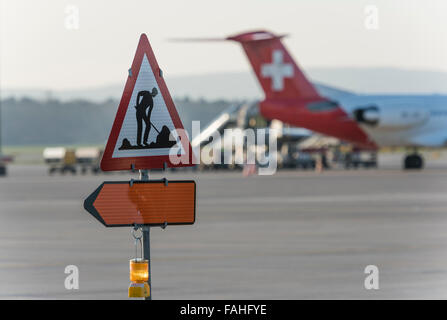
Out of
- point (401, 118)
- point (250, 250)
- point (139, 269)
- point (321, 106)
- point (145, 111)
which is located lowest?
point (250, 250)

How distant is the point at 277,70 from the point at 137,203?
53202 mm

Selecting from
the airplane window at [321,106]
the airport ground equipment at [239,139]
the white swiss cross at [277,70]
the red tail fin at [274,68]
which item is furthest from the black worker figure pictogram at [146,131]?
the airport ground equipment at [239,139]

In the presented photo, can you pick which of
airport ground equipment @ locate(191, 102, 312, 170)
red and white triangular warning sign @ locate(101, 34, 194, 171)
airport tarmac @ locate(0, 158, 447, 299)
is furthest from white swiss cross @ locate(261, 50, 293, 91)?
red and white triangular warning sign @ locate(101, 34, 194, 171)

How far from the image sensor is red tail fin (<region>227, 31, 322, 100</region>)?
61656mm

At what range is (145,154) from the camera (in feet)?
32.1

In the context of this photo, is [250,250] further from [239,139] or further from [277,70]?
[239,139]

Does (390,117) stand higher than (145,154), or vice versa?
(390,117)

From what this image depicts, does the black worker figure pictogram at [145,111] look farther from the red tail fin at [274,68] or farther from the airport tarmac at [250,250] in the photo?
the red tail fin at [274,68]

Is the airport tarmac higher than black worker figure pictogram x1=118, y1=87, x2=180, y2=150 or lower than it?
lower

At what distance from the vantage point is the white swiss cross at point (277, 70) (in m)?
61.8

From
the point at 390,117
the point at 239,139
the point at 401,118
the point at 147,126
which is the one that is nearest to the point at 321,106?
the point at 390,117

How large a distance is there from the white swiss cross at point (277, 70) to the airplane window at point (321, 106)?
7.88ft

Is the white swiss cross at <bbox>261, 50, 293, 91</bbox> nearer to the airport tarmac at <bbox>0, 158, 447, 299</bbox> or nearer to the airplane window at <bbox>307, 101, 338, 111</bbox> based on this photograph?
the airplane window at <bbox>307, 101, 338, 111</bbox>
